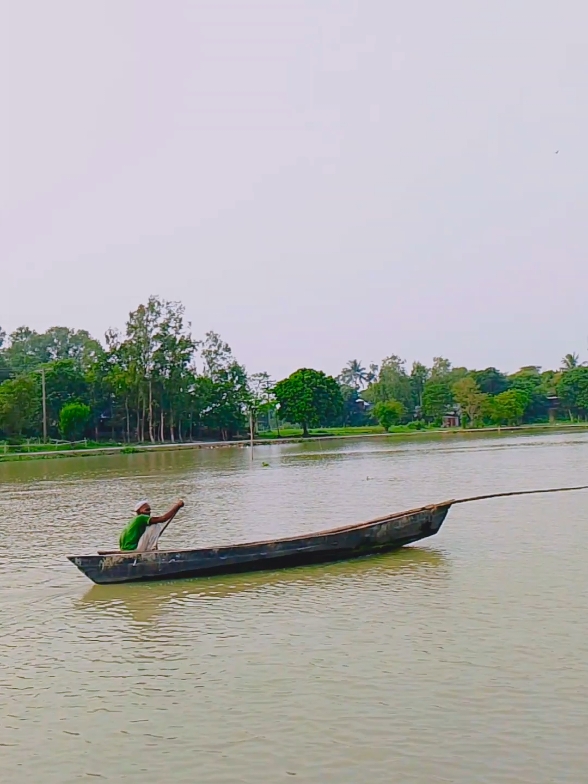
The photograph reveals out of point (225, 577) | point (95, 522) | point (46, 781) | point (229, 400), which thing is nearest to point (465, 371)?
point (229, 400)

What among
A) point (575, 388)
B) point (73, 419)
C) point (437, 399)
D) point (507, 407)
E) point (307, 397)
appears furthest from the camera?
point (437, 399)

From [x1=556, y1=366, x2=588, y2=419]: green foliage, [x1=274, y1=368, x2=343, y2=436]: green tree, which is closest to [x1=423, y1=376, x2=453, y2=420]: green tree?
[x1=556, y1=366, x2=588, y2=419]: green foliage

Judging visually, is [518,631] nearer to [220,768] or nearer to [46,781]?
[220,768]

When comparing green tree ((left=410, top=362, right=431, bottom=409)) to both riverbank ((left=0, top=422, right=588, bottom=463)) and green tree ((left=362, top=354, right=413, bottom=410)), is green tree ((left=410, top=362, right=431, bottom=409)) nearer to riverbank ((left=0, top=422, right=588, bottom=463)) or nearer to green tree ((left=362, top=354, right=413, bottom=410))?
green tree ((left=362, top=354, right=413, bottom=410))

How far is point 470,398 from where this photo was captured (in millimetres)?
80375

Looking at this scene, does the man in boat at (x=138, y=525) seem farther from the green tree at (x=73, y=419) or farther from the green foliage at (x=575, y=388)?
the green foliage at (x=575, y=388)

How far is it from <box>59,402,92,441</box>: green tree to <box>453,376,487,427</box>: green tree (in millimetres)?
36977

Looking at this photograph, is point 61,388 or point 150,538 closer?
point 150,538

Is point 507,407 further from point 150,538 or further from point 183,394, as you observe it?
point 150,538

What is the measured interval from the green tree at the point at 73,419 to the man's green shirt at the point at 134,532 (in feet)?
159

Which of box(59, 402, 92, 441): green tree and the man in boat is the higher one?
box(59, 402, 92, 441): green tree

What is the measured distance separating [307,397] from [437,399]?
17.6 metres

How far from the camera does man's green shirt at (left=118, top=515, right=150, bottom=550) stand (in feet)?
39.8

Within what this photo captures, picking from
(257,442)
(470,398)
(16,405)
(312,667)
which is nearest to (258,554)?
(312,667)
